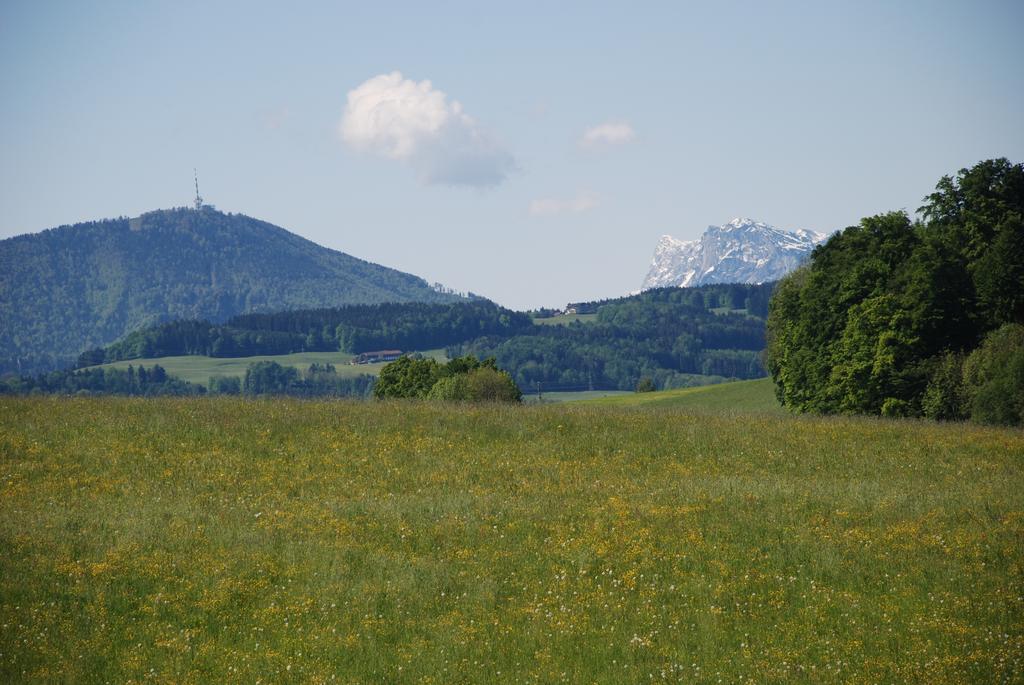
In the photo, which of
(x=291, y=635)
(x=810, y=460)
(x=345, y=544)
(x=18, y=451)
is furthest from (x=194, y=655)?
(x=810, y=460)

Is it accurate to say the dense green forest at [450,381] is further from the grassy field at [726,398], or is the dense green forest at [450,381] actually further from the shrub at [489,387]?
the grassy field at [726,398]

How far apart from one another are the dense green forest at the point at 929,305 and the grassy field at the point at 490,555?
839 inches

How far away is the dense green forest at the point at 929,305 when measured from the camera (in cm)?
5925

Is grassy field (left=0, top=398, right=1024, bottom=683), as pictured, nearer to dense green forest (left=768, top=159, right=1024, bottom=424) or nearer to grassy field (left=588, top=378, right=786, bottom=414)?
dense green forest (left=768, top=159, right=1024, bottom=424)

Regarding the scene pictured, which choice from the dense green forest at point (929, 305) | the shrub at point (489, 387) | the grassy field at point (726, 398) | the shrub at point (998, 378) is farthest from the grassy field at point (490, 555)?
the grassy field at point (726, 398)

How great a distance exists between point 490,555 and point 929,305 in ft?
150

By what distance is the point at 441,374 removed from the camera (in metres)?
91.8

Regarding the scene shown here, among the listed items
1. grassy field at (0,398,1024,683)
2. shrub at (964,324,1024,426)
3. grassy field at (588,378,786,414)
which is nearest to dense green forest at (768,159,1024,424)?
shrub at (964,324,1024,426)

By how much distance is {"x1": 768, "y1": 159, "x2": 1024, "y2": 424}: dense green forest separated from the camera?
2333 inches

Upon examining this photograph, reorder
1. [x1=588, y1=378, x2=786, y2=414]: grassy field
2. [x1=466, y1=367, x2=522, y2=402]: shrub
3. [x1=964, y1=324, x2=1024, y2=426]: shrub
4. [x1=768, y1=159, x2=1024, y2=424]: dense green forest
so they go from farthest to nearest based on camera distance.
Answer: [x1=588, y1=378, x2=786, y2=414]: grassy field, [x1=466, y1=367, x2=522, y2=402]: shrub, [x1=768, y1=159, x2=1024, y2=424]: dense green forest, [x1=964, y1=324, x2=1024, y2=426]: shrub

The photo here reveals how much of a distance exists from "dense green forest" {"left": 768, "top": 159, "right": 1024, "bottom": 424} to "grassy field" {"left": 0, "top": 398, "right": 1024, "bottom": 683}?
70.0 ft

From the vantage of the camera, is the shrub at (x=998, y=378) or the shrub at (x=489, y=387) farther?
the shrub at (x=489, y=387)

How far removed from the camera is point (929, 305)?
6150cm

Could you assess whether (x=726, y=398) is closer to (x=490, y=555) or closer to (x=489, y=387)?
(x=489, y=387)
